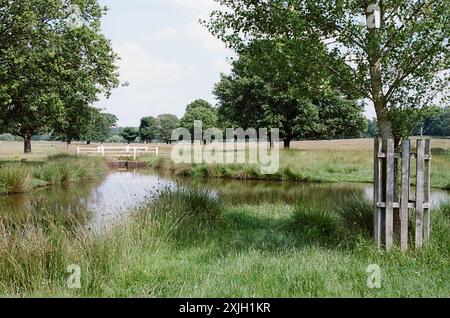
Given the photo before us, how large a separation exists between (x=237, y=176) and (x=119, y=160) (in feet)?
51.6

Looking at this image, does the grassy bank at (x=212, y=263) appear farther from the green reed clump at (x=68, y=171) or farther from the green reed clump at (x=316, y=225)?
the green reed clump at (x=68, y=171)

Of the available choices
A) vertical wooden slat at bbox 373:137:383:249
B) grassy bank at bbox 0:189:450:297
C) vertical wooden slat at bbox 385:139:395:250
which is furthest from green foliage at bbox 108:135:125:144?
vertical wooden slat at bbox 385:139:395:250

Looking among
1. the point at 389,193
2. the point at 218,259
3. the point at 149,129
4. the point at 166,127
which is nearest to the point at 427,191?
the point at 389,193

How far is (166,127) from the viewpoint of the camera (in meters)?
110

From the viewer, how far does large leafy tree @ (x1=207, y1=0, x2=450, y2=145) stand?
6902mm

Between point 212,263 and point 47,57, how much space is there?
52.1 ft

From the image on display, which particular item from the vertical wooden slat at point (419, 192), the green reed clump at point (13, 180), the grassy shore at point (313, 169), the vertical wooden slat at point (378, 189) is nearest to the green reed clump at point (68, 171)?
the green reed clump at point (13, 180)

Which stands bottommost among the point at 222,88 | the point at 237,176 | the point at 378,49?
the point at 237,176

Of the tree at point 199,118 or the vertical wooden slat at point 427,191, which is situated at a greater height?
the tree at point 199,118

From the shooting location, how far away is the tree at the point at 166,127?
10800cm

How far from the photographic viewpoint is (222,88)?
42.3m

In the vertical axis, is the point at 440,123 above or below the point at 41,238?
above
